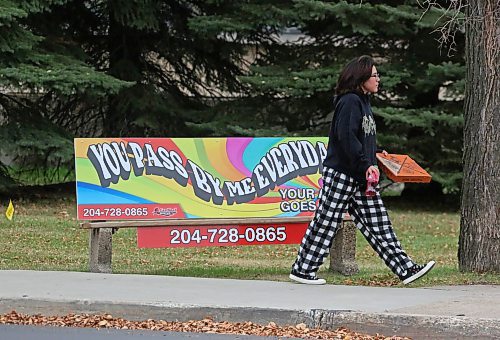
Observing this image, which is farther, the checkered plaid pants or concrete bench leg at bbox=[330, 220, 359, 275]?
concrete bench leg at bbox=[330, 220, 359, 275]

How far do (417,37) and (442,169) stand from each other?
2720 mm

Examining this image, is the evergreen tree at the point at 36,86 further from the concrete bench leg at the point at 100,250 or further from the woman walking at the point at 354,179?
the woman walking at the point at 354,179

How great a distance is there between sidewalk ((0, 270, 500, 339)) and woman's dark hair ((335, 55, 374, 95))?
5.73 feet

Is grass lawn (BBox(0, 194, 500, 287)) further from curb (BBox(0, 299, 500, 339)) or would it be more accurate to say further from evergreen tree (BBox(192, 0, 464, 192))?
evergreen tree (BBox(192, 0, 464, 192))

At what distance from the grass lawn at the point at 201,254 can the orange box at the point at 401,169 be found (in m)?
1.00

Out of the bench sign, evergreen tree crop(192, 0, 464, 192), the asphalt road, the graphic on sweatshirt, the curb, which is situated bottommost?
the asphalt road

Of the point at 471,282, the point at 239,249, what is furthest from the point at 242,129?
the point at 471,282

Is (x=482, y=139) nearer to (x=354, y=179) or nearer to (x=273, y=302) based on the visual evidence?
(x=354, y=179)

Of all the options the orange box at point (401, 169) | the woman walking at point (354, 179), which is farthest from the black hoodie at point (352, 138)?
the orange box at point (401, 169)

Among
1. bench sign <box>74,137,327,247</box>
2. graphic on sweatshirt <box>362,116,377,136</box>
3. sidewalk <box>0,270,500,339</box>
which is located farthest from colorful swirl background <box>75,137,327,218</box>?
graphic on sweatshirt <box>362,116,377,136</box>

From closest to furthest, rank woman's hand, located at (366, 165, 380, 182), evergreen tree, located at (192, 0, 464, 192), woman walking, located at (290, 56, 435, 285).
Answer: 1. woman's hand, located at (366, 165, 380, 182)
2. woman walking, located at (290, 56, 435, 285)
3. evergreen tree, located at (192, 0, 464, 192)

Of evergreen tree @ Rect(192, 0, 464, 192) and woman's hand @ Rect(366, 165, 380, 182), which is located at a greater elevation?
evergreen tree @ Rect(192, 0, 464, 192)

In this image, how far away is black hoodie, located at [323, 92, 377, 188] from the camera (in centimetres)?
848

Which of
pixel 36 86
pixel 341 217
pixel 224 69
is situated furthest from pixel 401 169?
pixel 224 69
